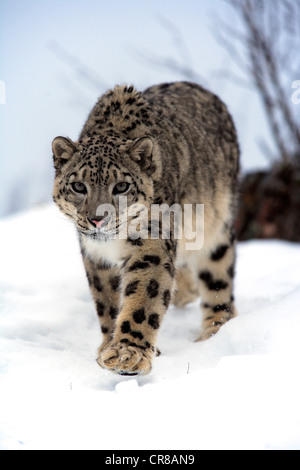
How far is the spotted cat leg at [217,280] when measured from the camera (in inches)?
249

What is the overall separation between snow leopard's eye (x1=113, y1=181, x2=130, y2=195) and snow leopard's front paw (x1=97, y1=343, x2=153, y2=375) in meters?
1.09

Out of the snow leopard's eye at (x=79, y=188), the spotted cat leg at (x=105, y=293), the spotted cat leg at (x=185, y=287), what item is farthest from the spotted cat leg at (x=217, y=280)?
the snow leopard's eye at (x=79, y=188)

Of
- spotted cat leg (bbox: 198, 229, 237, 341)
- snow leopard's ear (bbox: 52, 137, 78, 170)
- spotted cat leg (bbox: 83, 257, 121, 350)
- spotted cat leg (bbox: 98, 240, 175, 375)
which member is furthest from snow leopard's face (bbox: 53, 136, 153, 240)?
spotted cat leg (bbox: 198, 229, 237, 341)

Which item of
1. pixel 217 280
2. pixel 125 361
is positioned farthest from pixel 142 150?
pixel 217 280

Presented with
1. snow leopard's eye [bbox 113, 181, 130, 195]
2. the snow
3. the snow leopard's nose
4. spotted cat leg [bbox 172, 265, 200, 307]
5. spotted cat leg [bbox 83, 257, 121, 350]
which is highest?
spotted cat leg [bbox 172, 265, 200, 307]

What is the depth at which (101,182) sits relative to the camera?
4.40 m

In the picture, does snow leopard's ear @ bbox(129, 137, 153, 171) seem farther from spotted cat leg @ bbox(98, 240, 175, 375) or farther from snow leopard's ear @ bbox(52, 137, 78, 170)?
spotted cat leg @ bbox(98, 240, 175, 375)

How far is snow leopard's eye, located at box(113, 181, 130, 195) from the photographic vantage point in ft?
14.6

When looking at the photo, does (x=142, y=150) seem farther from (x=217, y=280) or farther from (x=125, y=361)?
(x=217, y=280)

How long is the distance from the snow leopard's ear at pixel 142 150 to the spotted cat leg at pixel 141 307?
0.60 meters

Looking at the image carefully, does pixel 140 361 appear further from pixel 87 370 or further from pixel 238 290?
pixel 238 290

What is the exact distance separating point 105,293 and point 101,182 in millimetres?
1210

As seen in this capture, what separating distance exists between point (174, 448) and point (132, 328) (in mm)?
1296

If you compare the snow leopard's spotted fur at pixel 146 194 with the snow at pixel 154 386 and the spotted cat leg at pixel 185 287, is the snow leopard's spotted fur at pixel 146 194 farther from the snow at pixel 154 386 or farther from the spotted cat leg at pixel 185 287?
the spotted cat leg at pixel 185 287
